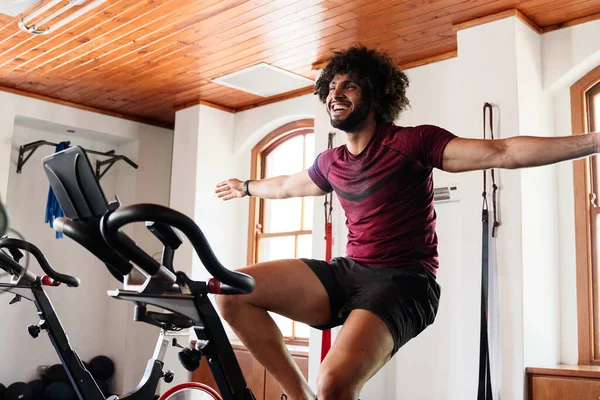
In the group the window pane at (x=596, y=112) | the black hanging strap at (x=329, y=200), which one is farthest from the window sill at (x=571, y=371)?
the black hanging strap at (x=329, y=200)

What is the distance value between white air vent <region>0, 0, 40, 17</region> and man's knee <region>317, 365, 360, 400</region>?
3.44 meters

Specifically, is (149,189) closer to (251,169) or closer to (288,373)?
(251,169)

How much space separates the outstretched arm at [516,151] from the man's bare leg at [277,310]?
2.04ft

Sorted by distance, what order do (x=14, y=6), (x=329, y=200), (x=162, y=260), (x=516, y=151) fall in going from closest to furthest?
1. (x=162, y=260)
2. (x=516, y=151)
3. (x=14, y=6)
4. (x=329, y=200)

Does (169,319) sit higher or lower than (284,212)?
lower

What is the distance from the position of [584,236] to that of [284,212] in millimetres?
2695

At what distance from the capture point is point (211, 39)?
4797 millimetres

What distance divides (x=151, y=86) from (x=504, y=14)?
10.3 feet

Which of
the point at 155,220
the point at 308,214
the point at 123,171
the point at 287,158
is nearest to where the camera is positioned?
the point at 155,220

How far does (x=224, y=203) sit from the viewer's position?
245 inches

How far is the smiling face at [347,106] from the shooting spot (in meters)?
2.51

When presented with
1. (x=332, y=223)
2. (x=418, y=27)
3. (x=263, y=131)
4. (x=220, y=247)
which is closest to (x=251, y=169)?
(x=263, y=131)

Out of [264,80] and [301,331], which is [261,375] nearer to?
[301,331]

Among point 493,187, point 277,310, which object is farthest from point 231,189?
point 493,187
